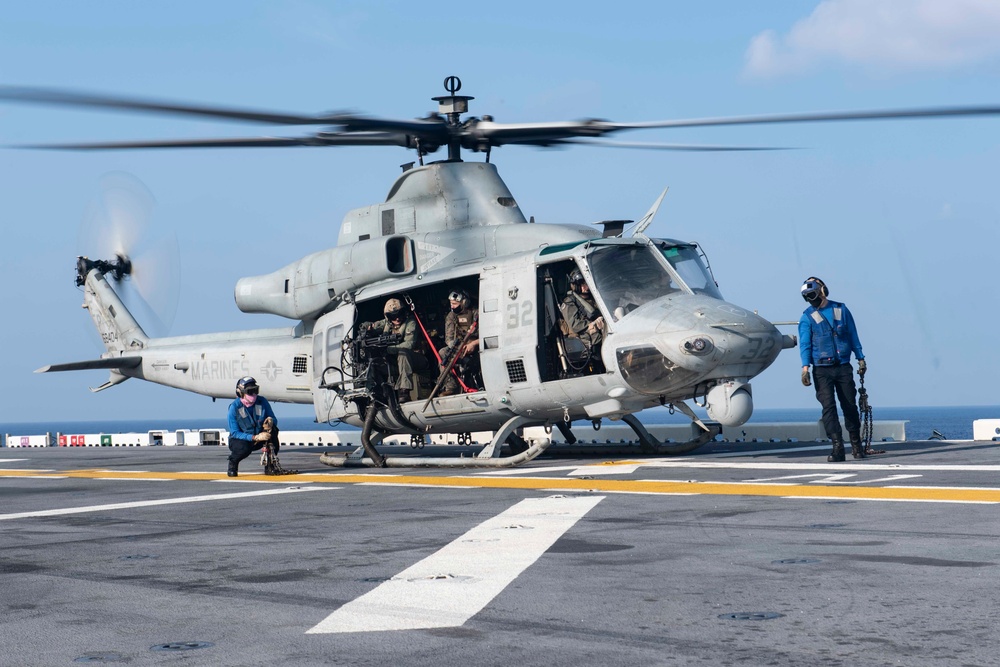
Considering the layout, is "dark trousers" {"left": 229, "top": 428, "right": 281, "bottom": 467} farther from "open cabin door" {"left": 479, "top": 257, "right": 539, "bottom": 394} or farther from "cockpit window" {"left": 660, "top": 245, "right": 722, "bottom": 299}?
"cockpit window" {"left": 660, "top": 245, "right": 722, "bottom": 299}

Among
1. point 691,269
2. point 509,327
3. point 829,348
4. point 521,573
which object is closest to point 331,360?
point 509,327

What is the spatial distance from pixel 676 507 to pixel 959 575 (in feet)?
11.0

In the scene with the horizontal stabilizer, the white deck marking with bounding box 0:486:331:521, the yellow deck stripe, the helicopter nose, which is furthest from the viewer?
the horizontal stabilizer

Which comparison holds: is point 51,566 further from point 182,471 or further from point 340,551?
point 182,471

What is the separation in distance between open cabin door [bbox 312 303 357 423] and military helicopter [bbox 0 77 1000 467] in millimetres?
28

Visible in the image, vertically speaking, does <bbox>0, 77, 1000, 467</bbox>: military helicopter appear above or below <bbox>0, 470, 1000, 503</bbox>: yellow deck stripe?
above

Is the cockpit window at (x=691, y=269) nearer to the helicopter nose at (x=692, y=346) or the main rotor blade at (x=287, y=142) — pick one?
the helicopter nose at (x=692, y=346)

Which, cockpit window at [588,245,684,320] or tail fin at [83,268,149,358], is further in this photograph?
tail fin at [83,268,149,358]

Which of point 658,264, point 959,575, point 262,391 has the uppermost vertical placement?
point 658,264

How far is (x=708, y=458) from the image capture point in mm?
13805

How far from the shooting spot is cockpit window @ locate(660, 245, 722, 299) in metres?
13.6

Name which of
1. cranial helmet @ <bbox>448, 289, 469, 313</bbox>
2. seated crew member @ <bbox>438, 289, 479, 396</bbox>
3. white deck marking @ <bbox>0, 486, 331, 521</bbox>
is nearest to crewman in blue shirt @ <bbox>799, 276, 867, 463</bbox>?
seated crew member @ <bbox>438, 289, 479, 396</bbox>

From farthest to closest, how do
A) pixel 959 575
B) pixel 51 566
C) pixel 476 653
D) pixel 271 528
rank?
1. pixel 271 528
2. pixel 51 566
3. pixel 959 575
4. pixel 476 653

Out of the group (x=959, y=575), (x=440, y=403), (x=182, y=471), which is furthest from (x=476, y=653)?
(x=182, y=471)
